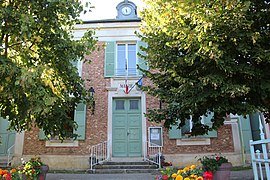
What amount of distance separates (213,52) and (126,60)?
657 centimetres

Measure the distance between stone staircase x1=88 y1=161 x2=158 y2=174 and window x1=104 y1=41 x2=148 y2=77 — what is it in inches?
150

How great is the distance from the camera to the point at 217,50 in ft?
15.5

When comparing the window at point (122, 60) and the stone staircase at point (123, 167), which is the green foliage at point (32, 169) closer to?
the stone staircase at point (123, 167)

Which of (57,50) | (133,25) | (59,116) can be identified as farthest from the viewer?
(133,25)

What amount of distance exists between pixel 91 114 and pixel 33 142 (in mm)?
2634

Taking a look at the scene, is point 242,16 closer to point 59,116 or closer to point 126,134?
point 59,116

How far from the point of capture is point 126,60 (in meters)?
11.0

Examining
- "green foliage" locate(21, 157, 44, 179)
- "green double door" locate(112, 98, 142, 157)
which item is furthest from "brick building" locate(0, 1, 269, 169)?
"green foliage" locate(21, 157, 44, 179)

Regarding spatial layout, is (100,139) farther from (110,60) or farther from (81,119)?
(110,60)

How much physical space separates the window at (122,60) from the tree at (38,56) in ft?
14.4

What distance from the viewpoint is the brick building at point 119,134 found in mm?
9781

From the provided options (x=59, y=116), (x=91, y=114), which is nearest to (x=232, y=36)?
(x=59, y=116)

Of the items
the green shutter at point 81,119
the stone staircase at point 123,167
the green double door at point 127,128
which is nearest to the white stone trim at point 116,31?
the green double door at point 127,128

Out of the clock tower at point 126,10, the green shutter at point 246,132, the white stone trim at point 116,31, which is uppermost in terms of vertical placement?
the clock tower at point 126,10
